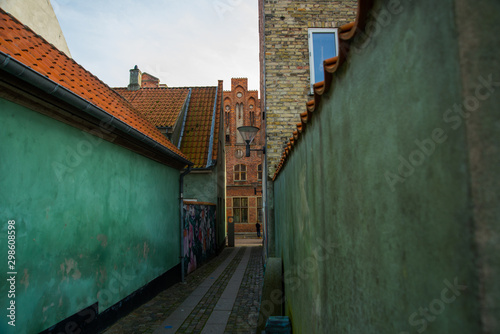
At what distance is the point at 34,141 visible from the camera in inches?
154

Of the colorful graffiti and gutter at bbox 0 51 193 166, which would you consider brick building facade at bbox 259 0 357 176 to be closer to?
the colorful graffiti

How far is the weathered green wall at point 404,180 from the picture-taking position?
766 millimetres

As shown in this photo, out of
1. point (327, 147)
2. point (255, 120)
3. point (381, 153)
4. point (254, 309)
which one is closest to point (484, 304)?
point (381, 153)

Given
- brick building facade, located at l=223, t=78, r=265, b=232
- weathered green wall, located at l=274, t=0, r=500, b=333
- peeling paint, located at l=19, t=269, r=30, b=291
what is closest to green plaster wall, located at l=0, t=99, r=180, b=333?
peeling paint, located at l=19, t=269, r=30, b=291

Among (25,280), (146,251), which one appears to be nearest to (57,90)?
(25,280)

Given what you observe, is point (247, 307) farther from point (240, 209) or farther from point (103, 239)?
point (240, 209)

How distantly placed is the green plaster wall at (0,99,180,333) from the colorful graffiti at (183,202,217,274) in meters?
3.59

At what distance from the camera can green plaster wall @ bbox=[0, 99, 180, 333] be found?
140 inches

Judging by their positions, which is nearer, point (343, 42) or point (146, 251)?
point (343, 42)

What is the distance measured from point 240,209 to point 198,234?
69.4 feet

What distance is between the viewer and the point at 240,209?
110 feet

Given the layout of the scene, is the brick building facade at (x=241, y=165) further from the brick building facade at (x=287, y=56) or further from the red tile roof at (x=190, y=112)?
the brick building facade at (x=287, y=56)

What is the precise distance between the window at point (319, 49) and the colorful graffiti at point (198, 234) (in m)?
6.01

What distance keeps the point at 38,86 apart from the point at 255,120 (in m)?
32.3
